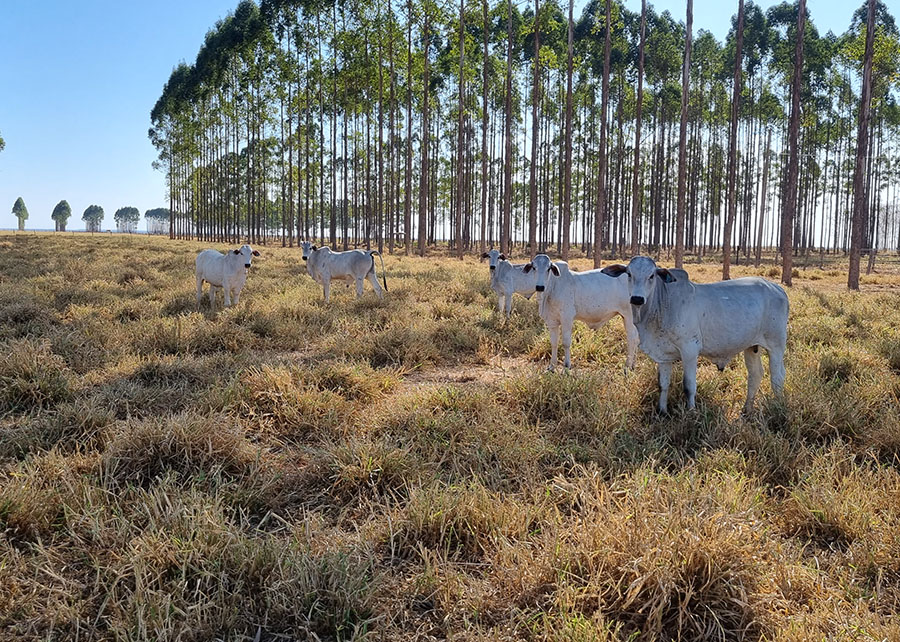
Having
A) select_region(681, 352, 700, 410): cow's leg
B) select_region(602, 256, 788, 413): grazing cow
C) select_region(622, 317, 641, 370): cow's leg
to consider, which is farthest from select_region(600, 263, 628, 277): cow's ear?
select_region(622, 317, 641, 370): cow's leg

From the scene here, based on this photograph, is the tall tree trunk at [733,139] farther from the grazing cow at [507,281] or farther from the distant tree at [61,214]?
the distant tree at [61,214]

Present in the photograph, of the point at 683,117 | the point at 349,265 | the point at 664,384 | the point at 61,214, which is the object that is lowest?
the point at 664,384

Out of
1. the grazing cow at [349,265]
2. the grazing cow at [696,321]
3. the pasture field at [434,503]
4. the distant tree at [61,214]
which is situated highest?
the distant tree at [61,214]

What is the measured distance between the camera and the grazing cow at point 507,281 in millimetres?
11453

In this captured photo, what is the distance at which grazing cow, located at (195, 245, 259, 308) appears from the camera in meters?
11.3

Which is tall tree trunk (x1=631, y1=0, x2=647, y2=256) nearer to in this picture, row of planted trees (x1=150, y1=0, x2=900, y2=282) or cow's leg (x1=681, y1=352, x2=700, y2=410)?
row of planted trees (x1=150, y1=0, x2=900, y2=282)

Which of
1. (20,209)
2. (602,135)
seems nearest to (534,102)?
(602,135)

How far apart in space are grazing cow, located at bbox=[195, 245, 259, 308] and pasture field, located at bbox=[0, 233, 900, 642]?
14.1ft

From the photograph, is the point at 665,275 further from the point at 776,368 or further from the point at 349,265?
the point at 349,265

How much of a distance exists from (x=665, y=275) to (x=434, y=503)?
10.9ft

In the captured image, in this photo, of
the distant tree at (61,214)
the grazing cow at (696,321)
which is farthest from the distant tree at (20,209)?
the grazing cow at (696,321)

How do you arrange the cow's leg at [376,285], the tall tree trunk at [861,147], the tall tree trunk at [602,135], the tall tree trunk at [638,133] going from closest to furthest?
the cow's leg at [376,285] < the tall tree trunk at [861,147] < the tall tree trunk at [602,135] < the tall tree trunk at [638,133]

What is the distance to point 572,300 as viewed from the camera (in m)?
7.88

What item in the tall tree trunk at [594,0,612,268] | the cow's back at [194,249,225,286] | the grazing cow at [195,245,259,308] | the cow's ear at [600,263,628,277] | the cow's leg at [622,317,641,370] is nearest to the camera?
the cow's ear at [600,263,628,277]
